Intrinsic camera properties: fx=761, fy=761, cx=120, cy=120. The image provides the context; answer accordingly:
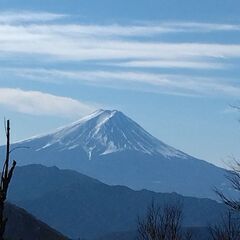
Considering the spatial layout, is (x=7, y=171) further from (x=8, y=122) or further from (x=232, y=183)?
(x=232, y=183)

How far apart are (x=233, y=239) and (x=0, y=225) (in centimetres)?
2099

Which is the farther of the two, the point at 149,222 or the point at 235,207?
the point at 149,222

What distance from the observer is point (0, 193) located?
86.4ft

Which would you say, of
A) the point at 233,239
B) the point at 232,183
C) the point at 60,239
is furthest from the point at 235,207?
the point at 60,239

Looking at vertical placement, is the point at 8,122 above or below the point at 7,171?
above

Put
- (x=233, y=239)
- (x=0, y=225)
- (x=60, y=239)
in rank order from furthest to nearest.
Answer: (x=60, y=239), (x=233, y=239), (x=0, y=225)

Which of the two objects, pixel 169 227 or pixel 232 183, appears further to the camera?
pixel 169 227

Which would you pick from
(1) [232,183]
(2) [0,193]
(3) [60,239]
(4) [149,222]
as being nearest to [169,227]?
(4) [149,222]

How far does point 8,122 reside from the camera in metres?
26.3

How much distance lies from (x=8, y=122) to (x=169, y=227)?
20.2 meters

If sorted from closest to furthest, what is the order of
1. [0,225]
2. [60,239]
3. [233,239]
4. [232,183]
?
[0,225] → [232,183] → [233,239] → [60,239]

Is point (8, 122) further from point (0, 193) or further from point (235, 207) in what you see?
point (235, 207)

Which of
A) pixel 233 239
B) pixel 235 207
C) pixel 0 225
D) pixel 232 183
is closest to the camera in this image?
pixel 0 225

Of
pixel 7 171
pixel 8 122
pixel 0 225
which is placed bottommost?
pixel 0 225
